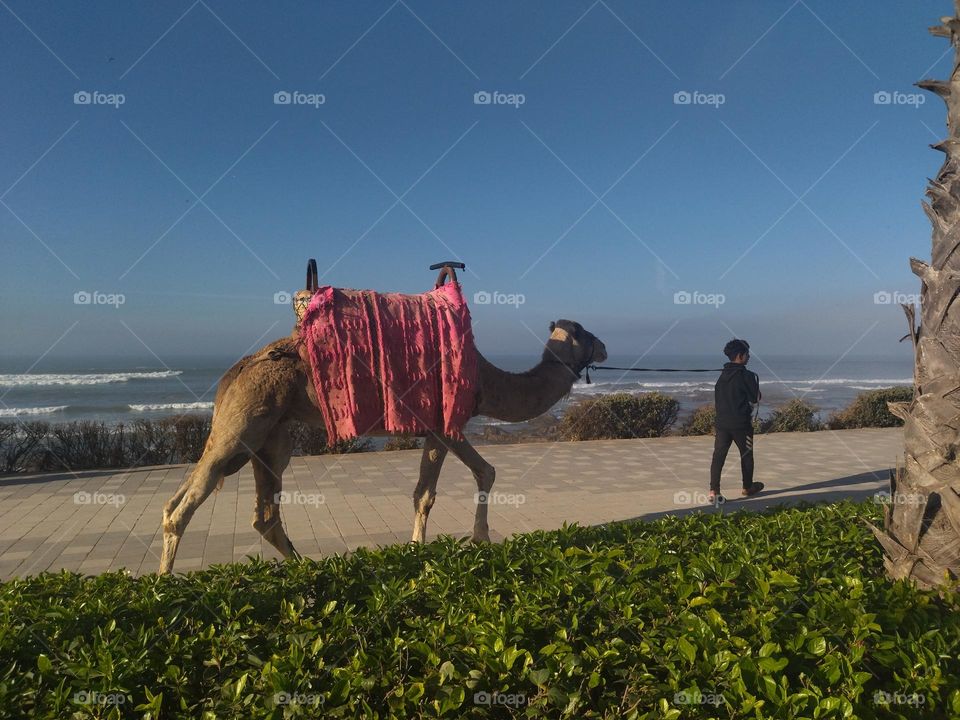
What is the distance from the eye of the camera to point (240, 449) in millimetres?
4426

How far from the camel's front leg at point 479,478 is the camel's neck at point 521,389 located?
318 mm

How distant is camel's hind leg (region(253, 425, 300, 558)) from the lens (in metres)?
4.81

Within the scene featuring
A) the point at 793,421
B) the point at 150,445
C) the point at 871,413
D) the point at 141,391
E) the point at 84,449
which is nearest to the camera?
the point at 84,449

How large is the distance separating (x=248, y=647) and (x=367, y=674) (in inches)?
19.2

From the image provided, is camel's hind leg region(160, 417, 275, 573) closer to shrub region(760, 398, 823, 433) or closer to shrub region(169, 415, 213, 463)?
shrub region(169, 415, 213, 463)

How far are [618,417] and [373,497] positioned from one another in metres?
8.95

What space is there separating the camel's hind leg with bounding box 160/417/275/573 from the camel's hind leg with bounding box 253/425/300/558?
12.1 inches

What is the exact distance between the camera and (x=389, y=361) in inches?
183

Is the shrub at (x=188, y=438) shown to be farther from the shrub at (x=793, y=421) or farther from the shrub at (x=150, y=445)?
the shrub at (x=793, y=421)

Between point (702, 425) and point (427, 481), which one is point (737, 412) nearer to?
point (427, 481)

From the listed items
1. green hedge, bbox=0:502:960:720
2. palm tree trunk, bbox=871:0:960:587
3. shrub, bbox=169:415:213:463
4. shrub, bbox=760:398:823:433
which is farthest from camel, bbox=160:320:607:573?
shrub, bbox=760:398:823:433

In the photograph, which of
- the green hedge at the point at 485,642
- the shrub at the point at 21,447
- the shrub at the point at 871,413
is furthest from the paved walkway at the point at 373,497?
the shrub at the point at 871,413

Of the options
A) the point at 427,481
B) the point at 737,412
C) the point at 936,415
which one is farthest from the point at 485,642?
the point at 737,412

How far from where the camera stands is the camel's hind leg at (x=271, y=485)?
4809mm
